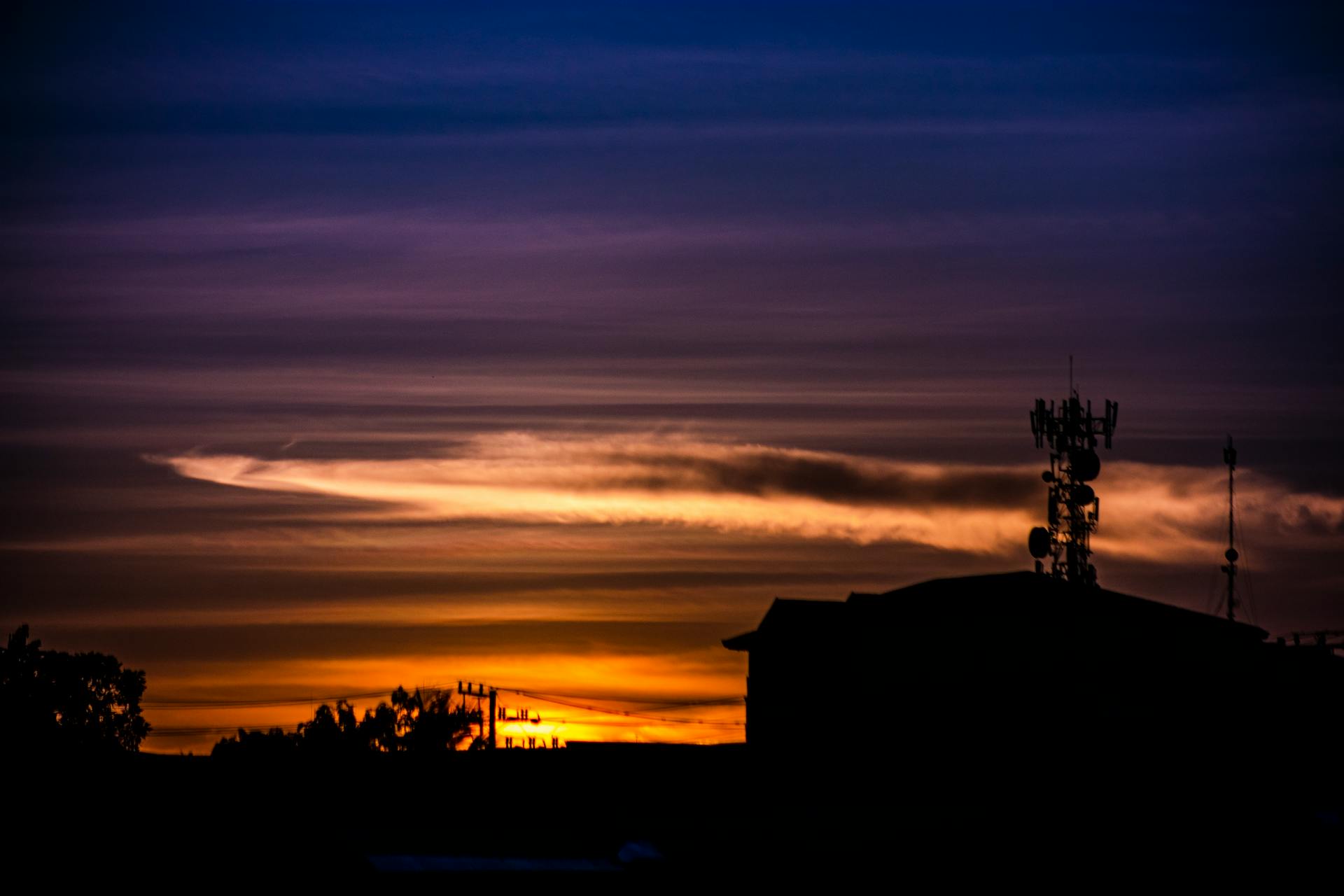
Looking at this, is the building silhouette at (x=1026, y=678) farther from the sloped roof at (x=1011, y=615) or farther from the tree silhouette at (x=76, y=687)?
the tree silhouette at (x=76, y=687)

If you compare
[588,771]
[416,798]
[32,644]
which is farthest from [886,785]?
[32,644]

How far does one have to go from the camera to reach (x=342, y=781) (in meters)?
46.4

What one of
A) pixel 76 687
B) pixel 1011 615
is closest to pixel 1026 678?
pixel 1011 615

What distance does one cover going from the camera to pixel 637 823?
4512 centimetres

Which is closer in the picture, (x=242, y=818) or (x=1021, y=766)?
(x=242, y=818)

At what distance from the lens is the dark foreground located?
30.8 metres

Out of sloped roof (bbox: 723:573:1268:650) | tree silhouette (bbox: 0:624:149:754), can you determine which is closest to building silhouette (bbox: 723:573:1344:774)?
sloped roof (bbox: 723:573:1268:650)

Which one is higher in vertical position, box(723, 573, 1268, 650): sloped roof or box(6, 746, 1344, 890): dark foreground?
box(723, 573, 1268, 650): sloped roof

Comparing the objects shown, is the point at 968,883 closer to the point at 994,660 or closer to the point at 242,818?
the point at 242,818

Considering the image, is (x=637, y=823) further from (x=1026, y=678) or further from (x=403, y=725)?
(x=403, y=725)

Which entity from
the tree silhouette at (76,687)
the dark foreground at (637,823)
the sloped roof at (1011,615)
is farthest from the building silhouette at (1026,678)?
the tree silhouette at (76,687)

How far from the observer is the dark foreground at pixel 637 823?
30812 millimetres

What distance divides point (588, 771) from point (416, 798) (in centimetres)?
518

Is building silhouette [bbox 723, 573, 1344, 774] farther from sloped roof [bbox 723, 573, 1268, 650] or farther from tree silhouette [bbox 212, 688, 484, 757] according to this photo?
tree silhouette [bbox 212, 688, 484, 757]
